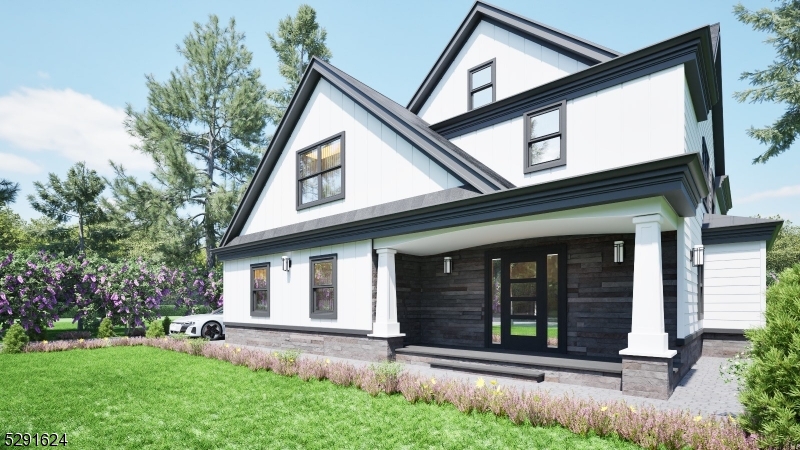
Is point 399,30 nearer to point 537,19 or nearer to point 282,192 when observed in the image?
point 537,19

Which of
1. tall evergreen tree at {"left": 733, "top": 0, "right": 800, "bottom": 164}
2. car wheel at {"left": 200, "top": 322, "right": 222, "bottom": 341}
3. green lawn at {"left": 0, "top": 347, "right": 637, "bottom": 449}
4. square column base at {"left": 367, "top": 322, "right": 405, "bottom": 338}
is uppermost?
tall evergreen tree at {"left": 733, "top": 0, "right": 800, "bottom": 164}

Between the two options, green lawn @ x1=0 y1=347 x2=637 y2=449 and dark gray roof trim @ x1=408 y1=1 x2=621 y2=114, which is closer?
green lawn @ x1=0 y1=347 x2=637 y2=449

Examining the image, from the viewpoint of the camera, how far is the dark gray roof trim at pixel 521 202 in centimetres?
670

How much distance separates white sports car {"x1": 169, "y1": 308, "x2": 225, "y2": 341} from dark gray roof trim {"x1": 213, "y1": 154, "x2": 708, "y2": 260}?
20.7ft

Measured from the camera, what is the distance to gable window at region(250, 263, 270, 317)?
14.2 metres

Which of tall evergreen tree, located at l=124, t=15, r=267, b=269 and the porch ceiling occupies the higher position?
tall evergreen tree, located at l=124, t=15, r=267, b=269

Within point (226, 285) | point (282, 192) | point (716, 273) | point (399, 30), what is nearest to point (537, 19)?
point (399, 30)

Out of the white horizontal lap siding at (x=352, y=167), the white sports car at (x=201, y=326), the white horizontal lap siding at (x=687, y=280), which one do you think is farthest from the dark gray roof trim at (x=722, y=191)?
the white sports car at (x=201, y=326)

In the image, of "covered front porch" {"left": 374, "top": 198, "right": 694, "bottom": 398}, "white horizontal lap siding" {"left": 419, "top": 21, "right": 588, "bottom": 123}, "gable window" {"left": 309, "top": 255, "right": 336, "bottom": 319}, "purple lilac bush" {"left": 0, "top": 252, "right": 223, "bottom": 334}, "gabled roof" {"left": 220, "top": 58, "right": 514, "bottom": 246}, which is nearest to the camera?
"covered front porch" {"left": 374, "top": 198, "right": 694, "bottom": 398}

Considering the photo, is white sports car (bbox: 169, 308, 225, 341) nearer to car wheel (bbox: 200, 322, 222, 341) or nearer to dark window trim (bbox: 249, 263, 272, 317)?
car wheel (bbox: 200, 322, 222, 341)

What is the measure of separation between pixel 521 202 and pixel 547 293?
2999 mm

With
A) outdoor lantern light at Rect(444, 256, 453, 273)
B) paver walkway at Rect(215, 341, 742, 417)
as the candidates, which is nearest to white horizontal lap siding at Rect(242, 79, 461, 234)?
outdoor lantern light at Rect(444, 256, 453, 273)

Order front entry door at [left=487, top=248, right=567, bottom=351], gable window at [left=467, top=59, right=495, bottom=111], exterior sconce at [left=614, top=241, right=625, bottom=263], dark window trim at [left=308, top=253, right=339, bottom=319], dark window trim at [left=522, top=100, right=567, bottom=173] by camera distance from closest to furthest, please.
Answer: exterior sconce at [left=614, top=241, right=625, bottom=263] < dark window trim at [left=522, top=100, right=567, bottom=173] < front entry door at [left=487, top=248, right=567, bottom=351] < dark window trim at [left=308, top=253, right=339, bottom=319] < gable window at [left=467, top=59, right=495, bottom=111]

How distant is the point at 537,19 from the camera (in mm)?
11148
